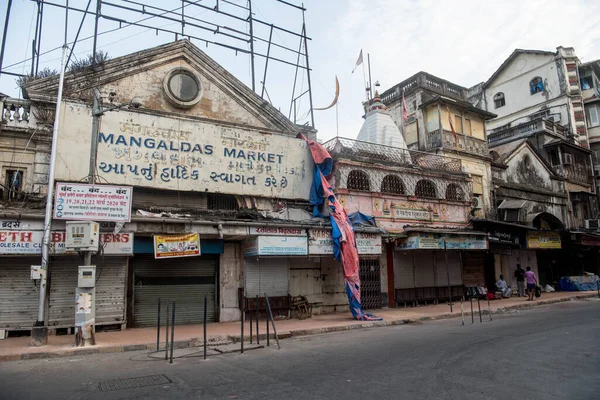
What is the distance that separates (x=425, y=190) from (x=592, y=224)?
1815 cm

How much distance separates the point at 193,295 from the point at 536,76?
117ft

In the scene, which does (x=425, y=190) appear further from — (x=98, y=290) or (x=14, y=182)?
(x=14, y=182)

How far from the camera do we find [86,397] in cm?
621

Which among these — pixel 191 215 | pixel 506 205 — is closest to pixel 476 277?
pixel 506 205

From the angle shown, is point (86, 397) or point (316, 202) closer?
point (86, 397)

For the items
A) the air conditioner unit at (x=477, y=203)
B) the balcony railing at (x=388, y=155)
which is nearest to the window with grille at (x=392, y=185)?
the balcony railing at (x=388, y=155)

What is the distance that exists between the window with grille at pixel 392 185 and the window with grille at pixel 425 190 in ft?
3.49

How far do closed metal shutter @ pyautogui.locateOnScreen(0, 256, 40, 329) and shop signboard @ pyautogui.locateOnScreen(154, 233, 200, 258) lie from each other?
3535mm

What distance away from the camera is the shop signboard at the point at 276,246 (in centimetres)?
1469

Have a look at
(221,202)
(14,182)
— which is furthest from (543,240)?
(14,182)

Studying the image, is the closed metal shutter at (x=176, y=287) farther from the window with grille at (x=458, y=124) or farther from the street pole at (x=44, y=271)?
the window with grille at (x=458, y=124)

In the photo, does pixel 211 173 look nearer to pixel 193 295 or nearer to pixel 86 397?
pixel 193 295

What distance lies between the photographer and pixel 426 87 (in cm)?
2762

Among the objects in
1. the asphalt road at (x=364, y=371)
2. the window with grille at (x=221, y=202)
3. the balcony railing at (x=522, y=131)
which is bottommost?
the asphalt road at (x=364, y=371)
